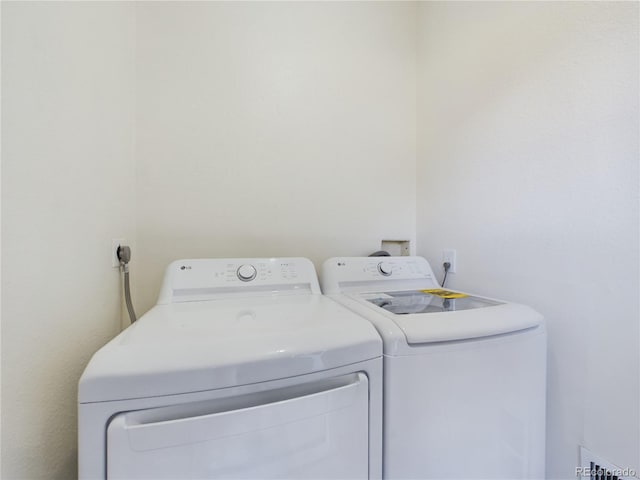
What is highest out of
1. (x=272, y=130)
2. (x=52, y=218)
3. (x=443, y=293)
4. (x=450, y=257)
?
(x=272, y=130)

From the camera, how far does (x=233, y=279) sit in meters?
1.05

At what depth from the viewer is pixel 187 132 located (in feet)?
4.03

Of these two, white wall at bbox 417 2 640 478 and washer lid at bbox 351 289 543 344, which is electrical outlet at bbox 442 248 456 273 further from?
washer lid at bbox 351 289 543 344

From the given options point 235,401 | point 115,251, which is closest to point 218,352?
point 235,401

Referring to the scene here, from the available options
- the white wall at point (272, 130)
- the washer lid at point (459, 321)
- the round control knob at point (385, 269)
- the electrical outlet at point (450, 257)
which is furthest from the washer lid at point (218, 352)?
the electrical outlet at point (450, 257)

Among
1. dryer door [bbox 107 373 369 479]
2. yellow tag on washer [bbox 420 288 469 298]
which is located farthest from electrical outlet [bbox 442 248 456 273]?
dryer door [bbox 107 373 369 479]

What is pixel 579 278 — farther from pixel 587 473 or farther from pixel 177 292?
pixel 177 292

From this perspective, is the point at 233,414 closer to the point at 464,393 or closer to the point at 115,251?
the point at 464,393

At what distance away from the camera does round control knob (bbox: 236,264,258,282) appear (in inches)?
41.5

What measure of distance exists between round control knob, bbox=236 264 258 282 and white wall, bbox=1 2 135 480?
445mm

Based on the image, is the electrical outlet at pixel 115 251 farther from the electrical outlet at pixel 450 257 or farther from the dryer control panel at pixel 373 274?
the electrical outlet at pixel 450 257

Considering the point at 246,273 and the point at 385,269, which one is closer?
the point at 246,273

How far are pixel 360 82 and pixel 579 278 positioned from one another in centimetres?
133

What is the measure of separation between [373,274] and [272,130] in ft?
2.84
